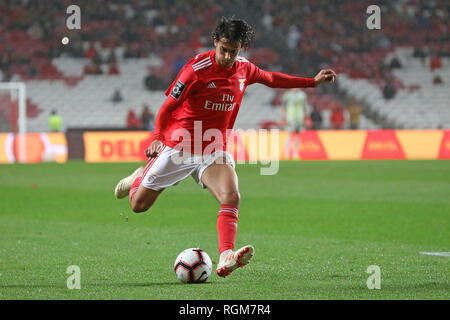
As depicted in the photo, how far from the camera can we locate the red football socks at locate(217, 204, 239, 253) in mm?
5977

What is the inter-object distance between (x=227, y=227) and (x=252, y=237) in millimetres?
2828

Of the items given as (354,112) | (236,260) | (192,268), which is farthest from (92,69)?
(236,260)

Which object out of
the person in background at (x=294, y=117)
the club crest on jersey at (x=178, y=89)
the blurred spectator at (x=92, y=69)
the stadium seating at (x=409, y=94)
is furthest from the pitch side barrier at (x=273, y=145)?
the club crest on jersey at (x=178, y=89)

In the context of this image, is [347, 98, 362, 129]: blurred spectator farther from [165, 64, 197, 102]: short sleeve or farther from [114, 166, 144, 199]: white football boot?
[165, 64, 197, 102]: short sleeve

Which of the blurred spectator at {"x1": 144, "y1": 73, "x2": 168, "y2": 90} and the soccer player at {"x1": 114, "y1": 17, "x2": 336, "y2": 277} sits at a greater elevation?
the blurred spectator at {"x1": 144, "y1": 73, "x2": 168, "y2": 90}

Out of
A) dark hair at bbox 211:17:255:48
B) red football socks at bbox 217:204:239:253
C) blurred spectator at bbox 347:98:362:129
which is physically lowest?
red football socks at bbox 217:204:239:253

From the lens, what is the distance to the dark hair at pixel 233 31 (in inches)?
237

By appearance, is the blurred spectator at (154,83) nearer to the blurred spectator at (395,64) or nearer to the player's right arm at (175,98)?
the blurred spectator at (395,64)

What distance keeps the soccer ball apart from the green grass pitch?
0.30ft

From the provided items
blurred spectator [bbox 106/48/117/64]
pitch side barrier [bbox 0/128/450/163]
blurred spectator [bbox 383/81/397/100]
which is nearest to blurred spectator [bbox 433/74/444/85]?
blurred spectator [bbox 383/81/397/100]

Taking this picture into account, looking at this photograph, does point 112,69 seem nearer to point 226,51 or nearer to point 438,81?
point 438,81

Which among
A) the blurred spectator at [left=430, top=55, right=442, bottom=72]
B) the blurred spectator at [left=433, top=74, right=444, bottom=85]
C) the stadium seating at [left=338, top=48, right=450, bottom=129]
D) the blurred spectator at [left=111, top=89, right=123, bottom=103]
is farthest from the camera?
the blurred spectator at [left=430, top=55, right=442, bottom=72]

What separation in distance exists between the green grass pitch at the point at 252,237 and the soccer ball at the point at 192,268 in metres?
0.09
